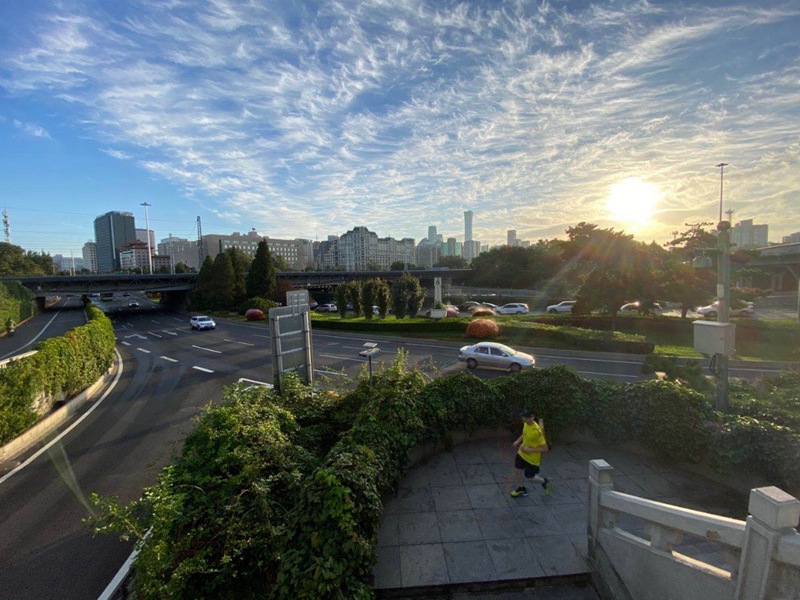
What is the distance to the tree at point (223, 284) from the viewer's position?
51.3 m

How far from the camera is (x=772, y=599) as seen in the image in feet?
10.1

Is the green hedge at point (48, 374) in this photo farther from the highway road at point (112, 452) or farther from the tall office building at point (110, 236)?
the tall office building at point (110, 236)

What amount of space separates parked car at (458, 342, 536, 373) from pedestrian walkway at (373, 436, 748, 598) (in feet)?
30.3

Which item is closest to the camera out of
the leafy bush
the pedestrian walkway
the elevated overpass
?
the pedestrian walkway

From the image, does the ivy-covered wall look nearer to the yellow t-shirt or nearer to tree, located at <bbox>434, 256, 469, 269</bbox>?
the yellow t-shirt

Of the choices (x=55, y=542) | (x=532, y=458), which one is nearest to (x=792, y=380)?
(x=532, y=458)

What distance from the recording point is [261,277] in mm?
52281

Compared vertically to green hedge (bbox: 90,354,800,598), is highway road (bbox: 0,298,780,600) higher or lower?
lower

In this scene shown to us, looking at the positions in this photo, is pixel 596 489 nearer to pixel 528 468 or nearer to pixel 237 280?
pixel 528 468

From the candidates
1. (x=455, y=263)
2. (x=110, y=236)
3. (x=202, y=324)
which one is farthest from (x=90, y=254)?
(x=202, y=324)

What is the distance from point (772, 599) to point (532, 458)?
3453mm

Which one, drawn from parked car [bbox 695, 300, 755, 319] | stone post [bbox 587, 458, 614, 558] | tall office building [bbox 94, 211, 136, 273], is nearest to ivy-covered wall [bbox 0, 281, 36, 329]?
stone post [bbox 587, 458, 614, 558]

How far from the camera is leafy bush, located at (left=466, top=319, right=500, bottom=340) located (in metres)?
24.6

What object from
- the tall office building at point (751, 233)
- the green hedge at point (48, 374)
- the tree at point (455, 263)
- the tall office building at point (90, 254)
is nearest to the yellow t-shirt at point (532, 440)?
the green hedge at point (48, 374)
